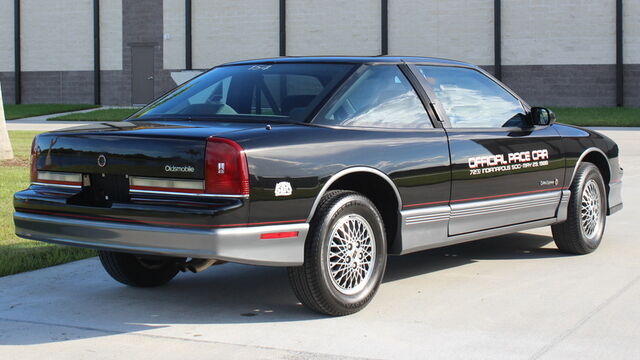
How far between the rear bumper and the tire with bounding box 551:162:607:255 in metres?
3.12

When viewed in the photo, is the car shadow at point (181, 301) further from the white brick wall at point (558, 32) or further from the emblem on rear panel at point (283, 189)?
the white brick wall at point (558, 32)

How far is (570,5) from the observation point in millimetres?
33875

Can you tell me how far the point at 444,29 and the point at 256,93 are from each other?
30.7 meters

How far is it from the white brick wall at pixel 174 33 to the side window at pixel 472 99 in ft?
112

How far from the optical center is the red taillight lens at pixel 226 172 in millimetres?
5074

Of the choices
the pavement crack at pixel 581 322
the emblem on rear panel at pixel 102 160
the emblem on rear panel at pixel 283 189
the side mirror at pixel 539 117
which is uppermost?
the side mirror at pixel 539 117

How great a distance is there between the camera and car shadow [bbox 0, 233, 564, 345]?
220 inches

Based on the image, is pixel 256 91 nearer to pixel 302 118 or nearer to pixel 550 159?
pixel 302 118

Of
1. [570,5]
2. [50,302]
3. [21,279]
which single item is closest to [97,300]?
[50,302]

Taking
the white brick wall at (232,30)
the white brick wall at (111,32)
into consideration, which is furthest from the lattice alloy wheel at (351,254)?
the white brick wall at (111,32)

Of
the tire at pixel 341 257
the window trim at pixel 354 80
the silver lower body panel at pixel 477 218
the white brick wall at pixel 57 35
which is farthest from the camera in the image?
the white brick wall at pixel 57 35

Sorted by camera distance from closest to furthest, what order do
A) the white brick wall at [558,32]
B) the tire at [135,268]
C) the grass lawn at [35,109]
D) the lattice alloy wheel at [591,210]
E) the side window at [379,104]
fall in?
the side window at [379,104] < the tire at [135,268] < the lattice alloy wheel at [591,210] < the white brick wall at [558,32] < the grass lawn at [35,109]

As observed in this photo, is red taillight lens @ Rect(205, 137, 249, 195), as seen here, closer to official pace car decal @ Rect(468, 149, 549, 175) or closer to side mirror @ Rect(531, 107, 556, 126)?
official pace car decal @ Rect(468, 149, 549, 175)

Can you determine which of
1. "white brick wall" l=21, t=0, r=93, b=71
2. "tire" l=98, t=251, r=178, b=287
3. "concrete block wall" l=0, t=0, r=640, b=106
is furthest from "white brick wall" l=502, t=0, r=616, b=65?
"tire" l=98, t=251, r=178, b=287
